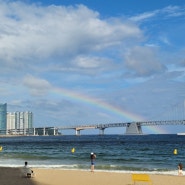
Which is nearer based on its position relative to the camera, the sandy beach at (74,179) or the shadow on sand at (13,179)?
the shadow on sand at (13,179)

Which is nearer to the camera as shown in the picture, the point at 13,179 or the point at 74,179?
the point at 13,179

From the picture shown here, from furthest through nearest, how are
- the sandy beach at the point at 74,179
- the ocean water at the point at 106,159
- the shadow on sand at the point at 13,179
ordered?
1. the ocean water at the point at 106,159
2. the sandy beach at the point at 74,179
3. the shadow on sand at the point at 13,179

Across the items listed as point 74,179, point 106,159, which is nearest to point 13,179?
point 74,179

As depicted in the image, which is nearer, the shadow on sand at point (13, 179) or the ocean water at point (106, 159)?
the shadow on sand at point (13, 179)

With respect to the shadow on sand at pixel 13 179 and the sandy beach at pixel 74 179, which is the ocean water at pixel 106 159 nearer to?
the sandy beach at pixel 74 179

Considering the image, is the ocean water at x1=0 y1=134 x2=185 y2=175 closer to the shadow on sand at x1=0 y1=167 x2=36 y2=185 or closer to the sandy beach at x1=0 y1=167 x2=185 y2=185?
the sandy beach at x1=0 y1=167 x2=185 y2=185

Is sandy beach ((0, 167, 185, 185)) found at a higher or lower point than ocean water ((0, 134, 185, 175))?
lower

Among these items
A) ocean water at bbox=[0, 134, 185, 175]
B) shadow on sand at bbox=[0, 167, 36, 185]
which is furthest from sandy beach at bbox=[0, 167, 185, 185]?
ocean water at bbox=[0, 134, 185, 175]

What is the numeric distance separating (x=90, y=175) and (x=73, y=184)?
4107mm

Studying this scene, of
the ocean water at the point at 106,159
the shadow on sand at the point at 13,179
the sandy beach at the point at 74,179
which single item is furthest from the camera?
the ocean water at the point at 106,159

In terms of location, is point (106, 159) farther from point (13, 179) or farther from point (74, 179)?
point (13, 179)

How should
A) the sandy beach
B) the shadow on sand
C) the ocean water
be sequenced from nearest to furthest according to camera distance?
the shadow on sand → the sandy beach → the ocean water

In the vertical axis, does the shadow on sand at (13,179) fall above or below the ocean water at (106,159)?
below

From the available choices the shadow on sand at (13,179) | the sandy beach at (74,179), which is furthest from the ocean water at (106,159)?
the shadow on sand at (13,179)
